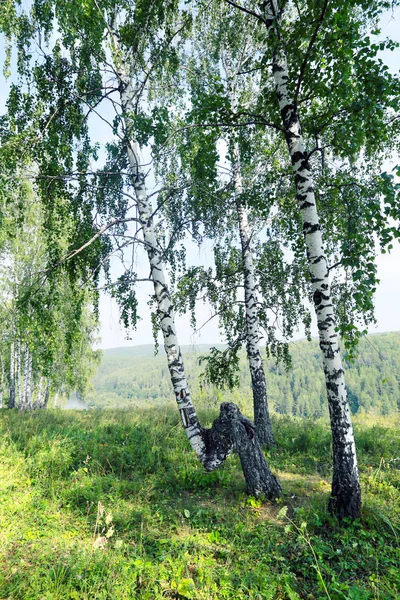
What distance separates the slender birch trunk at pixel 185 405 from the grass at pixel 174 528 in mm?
487

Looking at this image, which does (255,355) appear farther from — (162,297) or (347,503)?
(347,503)

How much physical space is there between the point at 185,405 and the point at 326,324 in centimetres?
290

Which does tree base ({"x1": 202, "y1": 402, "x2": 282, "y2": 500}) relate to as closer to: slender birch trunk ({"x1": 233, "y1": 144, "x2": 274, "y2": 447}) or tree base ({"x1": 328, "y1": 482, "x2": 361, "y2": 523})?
tree base ({"x1": 328, "y1": 482, "x2": 361, "y2": 523})

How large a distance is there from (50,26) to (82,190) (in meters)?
2.59

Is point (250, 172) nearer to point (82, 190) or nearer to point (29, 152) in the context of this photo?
point (82, 190)

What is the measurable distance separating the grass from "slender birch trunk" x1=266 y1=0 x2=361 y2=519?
46 cm

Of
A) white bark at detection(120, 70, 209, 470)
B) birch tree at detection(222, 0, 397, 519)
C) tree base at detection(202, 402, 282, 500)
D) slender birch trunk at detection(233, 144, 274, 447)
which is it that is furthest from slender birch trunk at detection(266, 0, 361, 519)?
slender birch trunk at detection(233, 144, 274, 447)

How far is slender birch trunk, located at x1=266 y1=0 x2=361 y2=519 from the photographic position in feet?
15.0

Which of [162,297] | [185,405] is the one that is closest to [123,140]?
[162,297]

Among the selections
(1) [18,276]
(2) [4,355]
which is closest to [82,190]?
(1) [18,276]

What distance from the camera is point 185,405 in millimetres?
5984

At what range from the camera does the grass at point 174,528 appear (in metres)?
3.31

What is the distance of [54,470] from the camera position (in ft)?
19.9

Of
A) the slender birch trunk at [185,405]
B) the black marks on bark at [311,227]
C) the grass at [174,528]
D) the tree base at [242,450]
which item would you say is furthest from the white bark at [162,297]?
the black marks on bark at [311,227]
